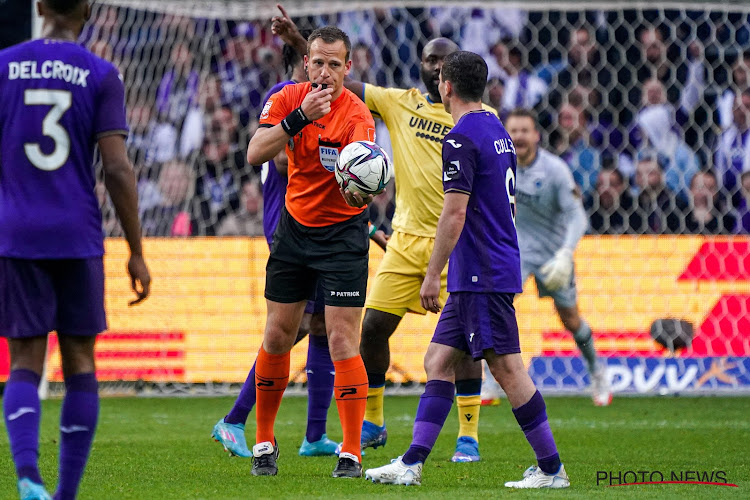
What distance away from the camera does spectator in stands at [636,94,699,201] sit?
11289mm

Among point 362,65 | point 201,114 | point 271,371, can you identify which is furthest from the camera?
point 201,114

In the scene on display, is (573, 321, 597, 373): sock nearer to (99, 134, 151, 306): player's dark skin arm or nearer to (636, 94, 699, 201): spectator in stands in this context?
(636, 94, 699, 201): spectator in stands

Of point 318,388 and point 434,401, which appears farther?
point 318,388

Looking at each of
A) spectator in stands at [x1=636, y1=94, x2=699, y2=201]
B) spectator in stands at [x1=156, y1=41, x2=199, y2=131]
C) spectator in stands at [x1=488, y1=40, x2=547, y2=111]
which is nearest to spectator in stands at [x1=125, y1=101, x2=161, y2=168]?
spectator in stands at [x1=156, y1=41, x2=199, y2=131]

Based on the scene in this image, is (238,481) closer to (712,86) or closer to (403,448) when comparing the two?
(403,448)

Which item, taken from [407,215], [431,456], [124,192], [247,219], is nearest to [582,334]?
[407,215]

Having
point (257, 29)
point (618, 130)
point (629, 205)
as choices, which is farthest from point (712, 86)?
point (257, 29)

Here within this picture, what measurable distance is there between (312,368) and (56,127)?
2.76m

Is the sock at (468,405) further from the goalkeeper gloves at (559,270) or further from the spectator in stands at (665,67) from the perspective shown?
the spectator in stands at (665,67)

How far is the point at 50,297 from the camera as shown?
3752 mm

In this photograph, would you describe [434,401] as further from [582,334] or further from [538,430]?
[582,334]

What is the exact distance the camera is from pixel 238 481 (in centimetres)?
493

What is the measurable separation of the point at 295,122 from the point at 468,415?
2102mm

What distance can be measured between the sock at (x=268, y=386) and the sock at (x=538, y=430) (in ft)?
3.73
